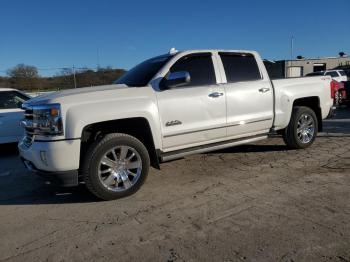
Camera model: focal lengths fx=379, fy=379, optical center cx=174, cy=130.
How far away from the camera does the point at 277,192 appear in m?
4.85

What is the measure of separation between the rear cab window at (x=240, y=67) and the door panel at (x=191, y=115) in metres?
0.45

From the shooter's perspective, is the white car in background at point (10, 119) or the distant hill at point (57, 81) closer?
the white car in background at point (10, 119)

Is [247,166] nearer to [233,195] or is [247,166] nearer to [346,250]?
[233,195]

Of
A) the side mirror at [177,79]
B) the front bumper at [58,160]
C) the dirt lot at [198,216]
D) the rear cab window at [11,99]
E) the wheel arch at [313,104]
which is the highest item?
the side mirror at [177,79]

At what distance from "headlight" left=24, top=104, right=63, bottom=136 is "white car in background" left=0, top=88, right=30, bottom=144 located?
4.43 meters

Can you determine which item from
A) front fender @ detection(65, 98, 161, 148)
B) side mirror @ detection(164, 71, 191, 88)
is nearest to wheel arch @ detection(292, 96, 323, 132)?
side mirror @ detection(164, 71, 191, 88)

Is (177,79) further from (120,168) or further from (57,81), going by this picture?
(57,81)

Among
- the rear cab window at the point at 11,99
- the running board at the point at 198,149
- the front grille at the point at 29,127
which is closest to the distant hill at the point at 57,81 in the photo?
the rear cab window at the point at 11,99

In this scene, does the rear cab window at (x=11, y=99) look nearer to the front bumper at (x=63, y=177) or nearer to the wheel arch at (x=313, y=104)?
the front bumper at (x=63, y=177)

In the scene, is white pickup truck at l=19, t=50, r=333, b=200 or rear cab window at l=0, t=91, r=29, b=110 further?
rear cab window at l=0, t=91, r=29, b=110

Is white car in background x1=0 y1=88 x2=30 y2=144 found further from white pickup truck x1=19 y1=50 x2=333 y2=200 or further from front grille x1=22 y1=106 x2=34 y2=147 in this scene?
front grille x1=22 y1=106 x2=34 y2=147

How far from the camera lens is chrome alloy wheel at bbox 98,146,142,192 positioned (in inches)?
193

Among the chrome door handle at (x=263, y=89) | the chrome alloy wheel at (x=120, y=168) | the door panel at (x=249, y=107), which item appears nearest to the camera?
the chrome alloy wheel at (x=120, y=168)

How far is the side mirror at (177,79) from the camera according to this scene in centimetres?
520
